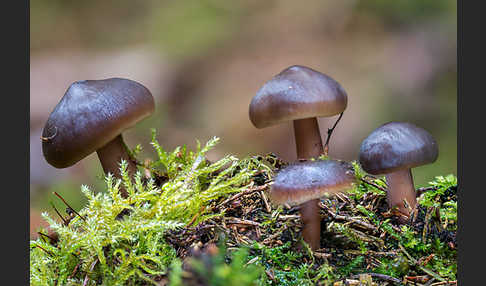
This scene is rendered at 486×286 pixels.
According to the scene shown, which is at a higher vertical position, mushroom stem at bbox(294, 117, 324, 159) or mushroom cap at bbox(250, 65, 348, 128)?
mushroom cap at bbox(250, 65, 348, 128)

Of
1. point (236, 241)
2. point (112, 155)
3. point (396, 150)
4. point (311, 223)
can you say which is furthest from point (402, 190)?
point (112, 155)

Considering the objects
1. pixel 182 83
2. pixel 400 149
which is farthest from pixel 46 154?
pixel 182 83

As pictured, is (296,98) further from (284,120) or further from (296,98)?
(284,120)

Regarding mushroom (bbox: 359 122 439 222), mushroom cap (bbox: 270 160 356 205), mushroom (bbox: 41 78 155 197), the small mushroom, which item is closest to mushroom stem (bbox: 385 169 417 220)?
mushroom (bbox: 359 122 439 222)

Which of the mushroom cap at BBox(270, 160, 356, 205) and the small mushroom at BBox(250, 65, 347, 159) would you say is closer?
the mushroom cap at BBox(270, 160, 356, 205)

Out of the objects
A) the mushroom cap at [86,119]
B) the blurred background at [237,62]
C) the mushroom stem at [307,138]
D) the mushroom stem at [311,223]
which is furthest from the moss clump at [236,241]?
the blurred background at [237,62]

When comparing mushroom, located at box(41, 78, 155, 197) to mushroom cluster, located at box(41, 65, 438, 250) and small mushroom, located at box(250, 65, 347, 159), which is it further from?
small mushroom, located at box(250, 65, 347, 159)
